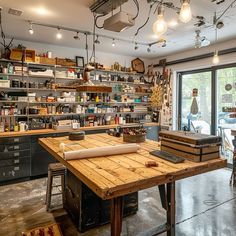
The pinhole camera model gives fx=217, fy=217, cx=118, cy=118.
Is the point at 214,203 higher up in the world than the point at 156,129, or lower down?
lower down

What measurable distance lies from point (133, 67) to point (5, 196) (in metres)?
4.42

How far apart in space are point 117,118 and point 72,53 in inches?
77.8

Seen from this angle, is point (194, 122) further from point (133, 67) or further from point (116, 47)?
point (116, 47)

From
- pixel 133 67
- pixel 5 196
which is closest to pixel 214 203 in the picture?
pixel 5 196

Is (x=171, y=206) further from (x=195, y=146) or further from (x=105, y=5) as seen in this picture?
(x=105, y=5)

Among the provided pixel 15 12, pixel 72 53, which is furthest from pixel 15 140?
pixel 72 53

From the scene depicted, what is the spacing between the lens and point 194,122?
5.70 m

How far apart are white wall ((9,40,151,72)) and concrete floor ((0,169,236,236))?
2.92 m

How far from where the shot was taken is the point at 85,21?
11.5ft

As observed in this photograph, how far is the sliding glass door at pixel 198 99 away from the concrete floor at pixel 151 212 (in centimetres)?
185

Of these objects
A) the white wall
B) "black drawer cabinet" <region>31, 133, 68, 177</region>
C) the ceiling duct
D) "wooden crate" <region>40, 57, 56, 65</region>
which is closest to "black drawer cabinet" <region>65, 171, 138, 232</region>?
"black drawer cabinet" <region>31, 133, 68, 177</region>

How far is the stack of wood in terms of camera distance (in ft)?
6.19

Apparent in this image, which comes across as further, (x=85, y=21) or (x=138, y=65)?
(x=138, y=65)

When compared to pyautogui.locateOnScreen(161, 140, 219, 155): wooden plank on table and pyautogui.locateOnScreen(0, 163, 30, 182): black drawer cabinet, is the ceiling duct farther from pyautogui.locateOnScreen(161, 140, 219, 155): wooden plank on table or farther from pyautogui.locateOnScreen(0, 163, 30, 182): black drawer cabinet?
pyautogui.locateOnScreen(0, 163, 30, 182): black drawer cabinet
